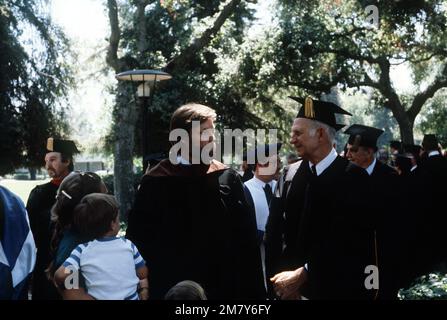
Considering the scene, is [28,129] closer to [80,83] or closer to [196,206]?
[80,83]

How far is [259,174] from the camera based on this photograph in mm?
6672

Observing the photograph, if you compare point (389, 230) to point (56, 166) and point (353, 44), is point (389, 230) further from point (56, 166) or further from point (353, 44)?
point (353, 44)

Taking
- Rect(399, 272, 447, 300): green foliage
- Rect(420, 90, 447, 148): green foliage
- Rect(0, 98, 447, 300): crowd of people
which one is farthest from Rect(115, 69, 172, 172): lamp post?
Rect(420, 90, 447, 148): green foliage

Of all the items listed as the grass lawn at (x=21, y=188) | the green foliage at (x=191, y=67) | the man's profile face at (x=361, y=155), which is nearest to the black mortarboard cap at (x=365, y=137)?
the man's profile face at (x=361, y=155)

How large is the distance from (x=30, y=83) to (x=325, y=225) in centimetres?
1931

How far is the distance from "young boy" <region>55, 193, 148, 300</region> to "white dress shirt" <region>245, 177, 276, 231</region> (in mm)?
2951

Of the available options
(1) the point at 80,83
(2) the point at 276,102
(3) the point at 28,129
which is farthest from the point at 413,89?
(3) the point at 28,129

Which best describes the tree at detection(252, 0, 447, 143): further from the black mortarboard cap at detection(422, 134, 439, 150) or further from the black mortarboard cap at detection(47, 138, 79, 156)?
the black mortarboard cap at detection(47, 138, 79, 156)

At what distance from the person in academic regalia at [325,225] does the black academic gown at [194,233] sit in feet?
0.92

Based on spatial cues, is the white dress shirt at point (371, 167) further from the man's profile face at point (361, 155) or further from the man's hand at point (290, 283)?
the man's hand at point (290, 283)

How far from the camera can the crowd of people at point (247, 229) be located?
11.4 ft

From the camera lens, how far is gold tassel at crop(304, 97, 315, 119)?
3.79 metres

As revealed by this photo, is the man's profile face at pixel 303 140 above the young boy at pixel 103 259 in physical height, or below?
above

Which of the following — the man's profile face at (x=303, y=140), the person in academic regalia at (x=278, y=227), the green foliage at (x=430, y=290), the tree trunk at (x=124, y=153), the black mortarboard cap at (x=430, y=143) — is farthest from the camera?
the tree trunk at (x=124, y=153)
